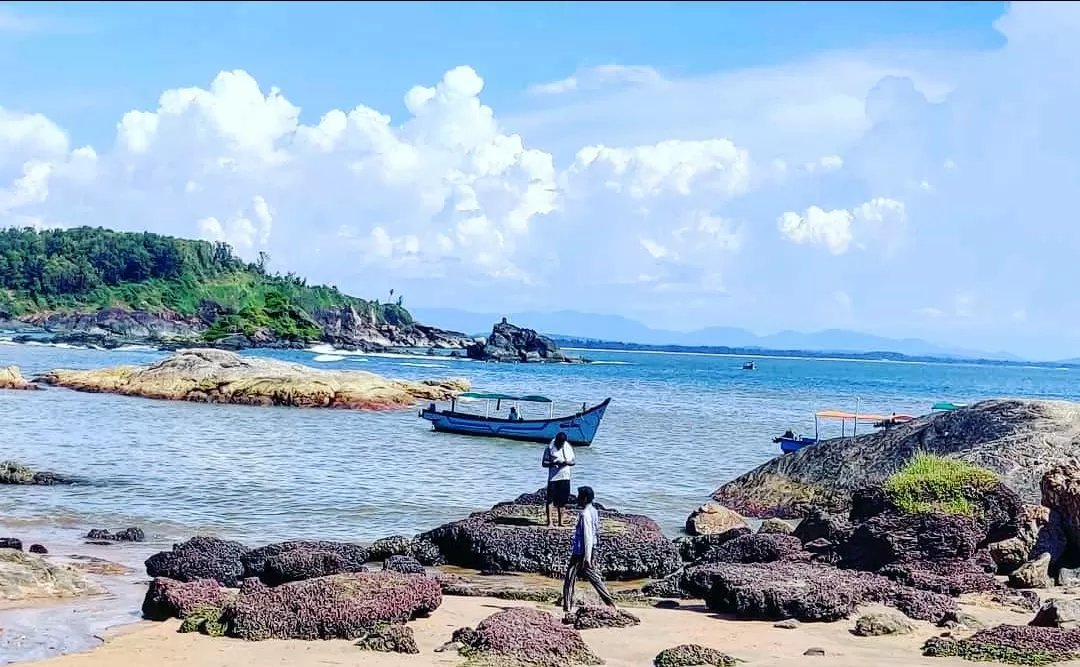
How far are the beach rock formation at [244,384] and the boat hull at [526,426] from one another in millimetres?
10419

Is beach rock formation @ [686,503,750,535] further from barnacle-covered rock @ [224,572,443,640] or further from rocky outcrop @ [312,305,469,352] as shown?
rocky outcrop @ [312,305,469,352]

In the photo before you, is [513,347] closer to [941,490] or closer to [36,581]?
[941,490]

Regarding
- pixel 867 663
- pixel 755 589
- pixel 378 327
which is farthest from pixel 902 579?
pixel 378 327

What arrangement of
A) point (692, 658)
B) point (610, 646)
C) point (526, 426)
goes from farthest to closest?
point (526, 426) → point (610, 646) → point (692, 658)

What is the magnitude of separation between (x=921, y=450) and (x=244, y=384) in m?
40.3

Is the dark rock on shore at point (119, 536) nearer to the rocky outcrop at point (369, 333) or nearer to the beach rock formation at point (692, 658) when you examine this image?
the beach rock formation at point (692, 658)

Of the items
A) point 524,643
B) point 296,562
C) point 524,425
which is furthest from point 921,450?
point 524,425

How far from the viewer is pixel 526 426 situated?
4284cm

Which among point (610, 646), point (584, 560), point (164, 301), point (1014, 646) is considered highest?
point (164, 301)

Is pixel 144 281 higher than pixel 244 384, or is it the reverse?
pixel 144 281

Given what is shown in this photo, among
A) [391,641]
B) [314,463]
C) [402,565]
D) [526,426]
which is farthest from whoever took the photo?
[526,426]

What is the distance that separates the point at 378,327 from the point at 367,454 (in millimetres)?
143090

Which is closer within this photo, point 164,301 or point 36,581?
point 36,581

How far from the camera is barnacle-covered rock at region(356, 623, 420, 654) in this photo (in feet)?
38.3
